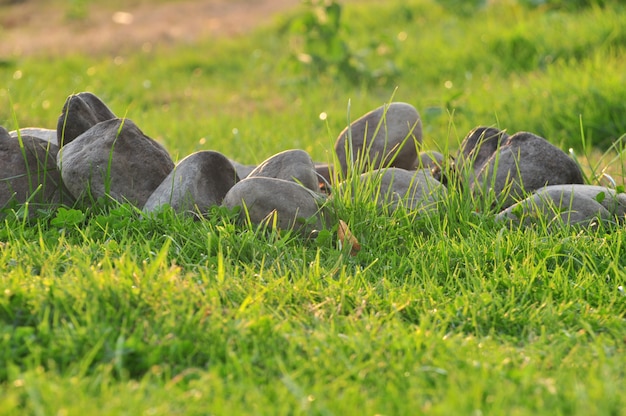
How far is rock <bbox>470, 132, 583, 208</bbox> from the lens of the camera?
3.85 m

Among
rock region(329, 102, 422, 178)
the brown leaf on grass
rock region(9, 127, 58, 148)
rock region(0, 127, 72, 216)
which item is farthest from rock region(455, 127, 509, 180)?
rock region(9, 127, 58, 148)

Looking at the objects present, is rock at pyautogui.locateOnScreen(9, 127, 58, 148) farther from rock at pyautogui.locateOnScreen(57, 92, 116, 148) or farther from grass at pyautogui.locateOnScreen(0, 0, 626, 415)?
grass at pyautogui.locateOnScreen(0, 0, 626, 415)

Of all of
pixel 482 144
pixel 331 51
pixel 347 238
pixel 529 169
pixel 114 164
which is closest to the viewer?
pixel 347 238

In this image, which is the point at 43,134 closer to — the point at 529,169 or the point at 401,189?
the point at 401,189

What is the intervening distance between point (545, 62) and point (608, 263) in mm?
4485

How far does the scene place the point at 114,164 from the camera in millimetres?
3609

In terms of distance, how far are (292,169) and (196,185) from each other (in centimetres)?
45

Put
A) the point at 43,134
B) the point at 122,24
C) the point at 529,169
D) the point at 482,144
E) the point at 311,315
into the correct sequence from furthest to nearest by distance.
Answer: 1. the point at 122,24
2. the point at 43,134
3. the point at 482,144
4. the point at 529,169
5. the point at 311,315

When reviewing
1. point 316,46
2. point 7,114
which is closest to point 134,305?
point 7,114

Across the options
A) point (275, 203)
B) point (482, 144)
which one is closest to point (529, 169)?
point (482, 144)

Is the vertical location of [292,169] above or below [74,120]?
below

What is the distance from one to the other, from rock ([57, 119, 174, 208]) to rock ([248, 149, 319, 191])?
1.53 ft

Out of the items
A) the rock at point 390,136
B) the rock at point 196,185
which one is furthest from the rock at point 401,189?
the rock at point 196,185

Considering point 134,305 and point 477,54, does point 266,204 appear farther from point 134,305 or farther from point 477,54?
point 477,54
